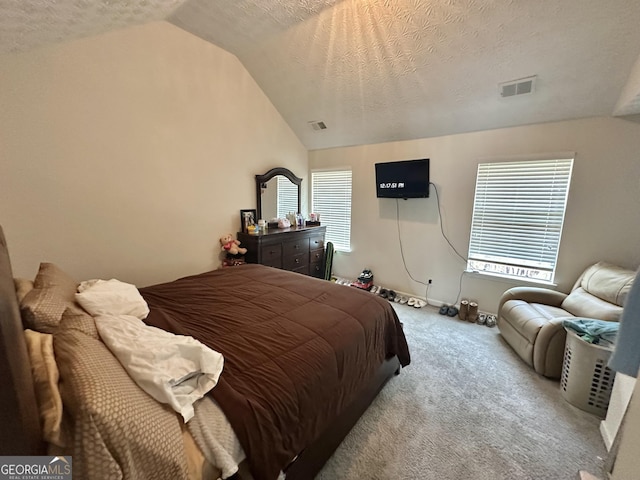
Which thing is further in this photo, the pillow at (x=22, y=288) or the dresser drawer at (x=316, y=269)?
the dresser drawer at (x=316, y=269)

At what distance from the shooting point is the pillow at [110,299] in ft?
4.44

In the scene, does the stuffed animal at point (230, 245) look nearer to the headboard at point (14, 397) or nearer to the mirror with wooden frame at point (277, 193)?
the mirror with wooden frame at point (277, 193)

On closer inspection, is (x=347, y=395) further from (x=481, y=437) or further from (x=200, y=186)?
(x=200, y=186)

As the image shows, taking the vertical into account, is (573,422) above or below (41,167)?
below

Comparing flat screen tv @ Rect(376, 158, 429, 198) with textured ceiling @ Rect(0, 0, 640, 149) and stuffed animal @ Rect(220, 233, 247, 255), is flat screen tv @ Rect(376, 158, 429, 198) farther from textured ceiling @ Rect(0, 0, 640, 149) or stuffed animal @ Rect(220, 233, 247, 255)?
stuffed animal @ Rect(220, 233, 247, 255)

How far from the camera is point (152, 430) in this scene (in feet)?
2.71

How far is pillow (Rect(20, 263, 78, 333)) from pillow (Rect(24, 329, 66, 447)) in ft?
0.49

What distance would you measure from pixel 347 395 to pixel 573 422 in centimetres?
157

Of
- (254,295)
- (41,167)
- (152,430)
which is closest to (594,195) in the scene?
(254,295)

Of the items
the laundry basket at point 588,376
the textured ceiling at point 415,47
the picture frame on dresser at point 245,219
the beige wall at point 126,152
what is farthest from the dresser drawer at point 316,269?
the laundry basket at point 588,376

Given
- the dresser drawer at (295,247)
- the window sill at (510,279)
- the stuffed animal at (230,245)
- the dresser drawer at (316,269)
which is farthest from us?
the dresser drawer at (316,269)

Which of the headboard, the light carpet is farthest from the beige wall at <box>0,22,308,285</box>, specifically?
the light carpet

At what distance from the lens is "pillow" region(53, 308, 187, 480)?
2.35ft

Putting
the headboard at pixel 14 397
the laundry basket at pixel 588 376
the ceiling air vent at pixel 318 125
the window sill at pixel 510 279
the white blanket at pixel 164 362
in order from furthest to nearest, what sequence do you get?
the ceiling air vent at pixel 318 125 < the window sill at pixel 510 279 < the laundry basket at pixel 588 376 < the white blanket at pixel 164 362 < the headboard at pixel 14 397
